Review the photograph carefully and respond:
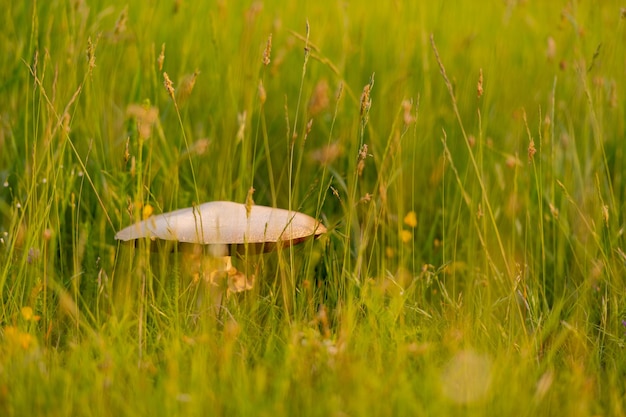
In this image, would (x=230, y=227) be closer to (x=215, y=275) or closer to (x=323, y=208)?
(x=215, y=275)

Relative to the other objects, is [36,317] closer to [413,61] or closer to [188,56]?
[188,56]

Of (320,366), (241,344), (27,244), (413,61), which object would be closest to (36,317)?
(27,244)

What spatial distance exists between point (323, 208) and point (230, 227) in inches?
25.9

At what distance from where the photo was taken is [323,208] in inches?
108

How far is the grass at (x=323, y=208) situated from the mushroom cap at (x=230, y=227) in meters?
0.07

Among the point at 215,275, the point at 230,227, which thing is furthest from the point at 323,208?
the point at 230,227

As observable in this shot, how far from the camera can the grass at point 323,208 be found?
1.66 metres

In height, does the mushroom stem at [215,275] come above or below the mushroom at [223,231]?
below

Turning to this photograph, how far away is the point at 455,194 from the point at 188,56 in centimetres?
114

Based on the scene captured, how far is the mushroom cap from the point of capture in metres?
2.09

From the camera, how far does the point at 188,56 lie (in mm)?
3188

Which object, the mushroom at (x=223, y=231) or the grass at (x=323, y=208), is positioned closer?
the grass at (x=323, y=208)

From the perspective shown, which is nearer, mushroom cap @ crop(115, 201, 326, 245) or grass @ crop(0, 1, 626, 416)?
grass @ crop(0, 1, 626, 416)

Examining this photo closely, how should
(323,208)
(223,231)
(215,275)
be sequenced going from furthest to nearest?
(323,208) → (215,275) → (223,231)
